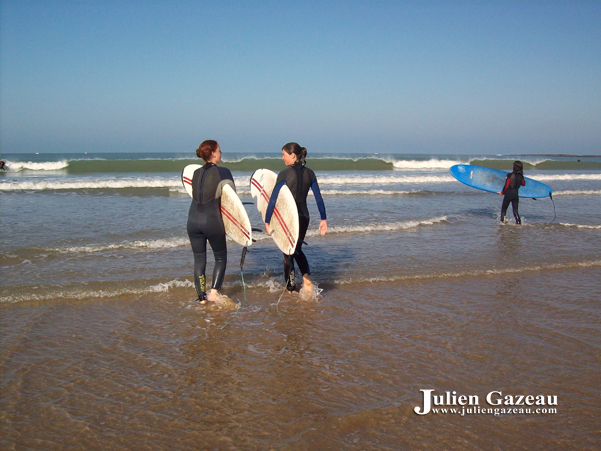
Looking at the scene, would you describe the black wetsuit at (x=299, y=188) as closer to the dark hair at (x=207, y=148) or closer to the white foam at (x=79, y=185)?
the dark hair at (x=207, y=148)

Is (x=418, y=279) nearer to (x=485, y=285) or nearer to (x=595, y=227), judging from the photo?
(x=485, y=285)

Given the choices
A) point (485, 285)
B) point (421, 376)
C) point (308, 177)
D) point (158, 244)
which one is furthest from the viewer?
point (158, 244)

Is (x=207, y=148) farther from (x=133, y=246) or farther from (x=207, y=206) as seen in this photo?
(x=133, y=246)

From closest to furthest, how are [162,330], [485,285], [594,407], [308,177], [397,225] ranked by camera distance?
[594,407]
[162,330]
[308,177]
[485,285]
[397,225]

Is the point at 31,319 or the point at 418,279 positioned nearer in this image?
the point at 31,319

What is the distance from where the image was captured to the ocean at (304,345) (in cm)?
289

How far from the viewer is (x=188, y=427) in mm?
2896

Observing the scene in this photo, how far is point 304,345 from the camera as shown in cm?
417

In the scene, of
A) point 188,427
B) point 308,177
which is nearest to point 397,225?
point 308,177

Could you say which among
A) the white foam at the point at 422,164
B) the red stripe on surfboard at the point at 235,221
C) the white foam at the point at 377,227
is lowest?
the white foam at the point at 377,227

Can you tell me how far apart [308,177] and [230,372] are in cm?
264

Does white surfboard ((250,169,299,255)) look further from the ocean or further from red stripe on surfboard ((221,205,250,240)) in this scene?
the ocean

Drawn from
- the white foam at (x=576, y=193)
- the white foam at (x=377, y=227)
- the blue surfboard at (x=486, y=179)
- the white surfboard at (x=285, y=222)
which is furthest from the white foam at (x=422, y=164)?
the white surfboard at (x=285, y=222)

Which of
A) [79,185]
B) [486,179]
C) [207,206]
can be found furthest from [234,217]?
[79,185]
